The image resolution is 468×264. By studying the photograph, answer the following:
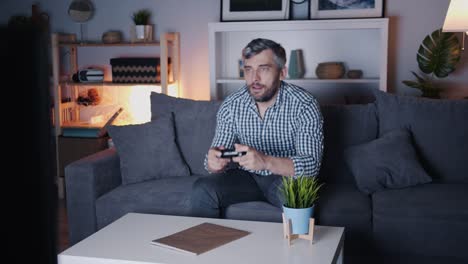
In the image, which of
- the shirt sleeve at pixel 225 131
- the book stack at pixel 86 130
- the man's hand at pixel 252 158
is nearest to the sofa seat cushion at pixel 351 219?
the man's hand at pixel 252 158

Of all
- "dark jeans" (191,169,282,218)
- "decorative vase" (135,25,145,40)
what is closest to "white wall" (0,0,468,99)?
"decorative vase" (135,25,145,40)

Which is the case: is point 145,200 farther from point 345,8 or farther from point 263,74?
point 345,8

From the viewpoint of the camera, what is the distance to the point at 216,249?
1.94m

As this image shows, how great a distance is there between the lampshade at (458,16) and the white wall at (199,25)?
1520 mm

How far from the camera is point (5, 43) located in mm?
224

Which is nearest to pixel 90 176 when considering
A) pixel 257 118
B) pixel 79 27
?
pixel 257 118

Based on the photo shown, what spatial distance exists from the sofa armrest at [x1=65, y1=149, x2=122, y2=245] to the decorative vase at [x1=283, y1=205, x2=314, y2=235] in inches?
49.6

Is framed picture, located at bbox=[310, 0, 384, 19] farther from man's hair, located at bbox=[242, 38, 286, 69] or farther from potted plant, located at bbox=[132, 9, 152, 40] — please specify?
man's hair, located at bbox=[242, 38, 286, 69]

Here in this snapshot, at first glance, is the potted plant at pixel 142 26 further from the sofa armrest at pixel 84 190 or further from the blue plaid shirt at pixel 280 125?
the blue plaid shirt at pixel 280 125

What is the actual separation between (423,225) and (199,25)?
2.63 metres

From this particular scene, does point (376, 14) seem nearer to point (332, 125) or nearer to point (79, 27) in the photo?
point (332, 125)

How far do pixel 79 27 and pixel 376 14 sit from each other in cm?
241

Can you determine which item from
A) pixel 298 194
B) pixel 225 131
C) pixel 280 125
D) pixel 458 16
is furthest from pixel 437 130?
pixel 298 194

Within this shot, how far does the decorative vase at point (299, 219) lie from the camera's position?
2002 mm
